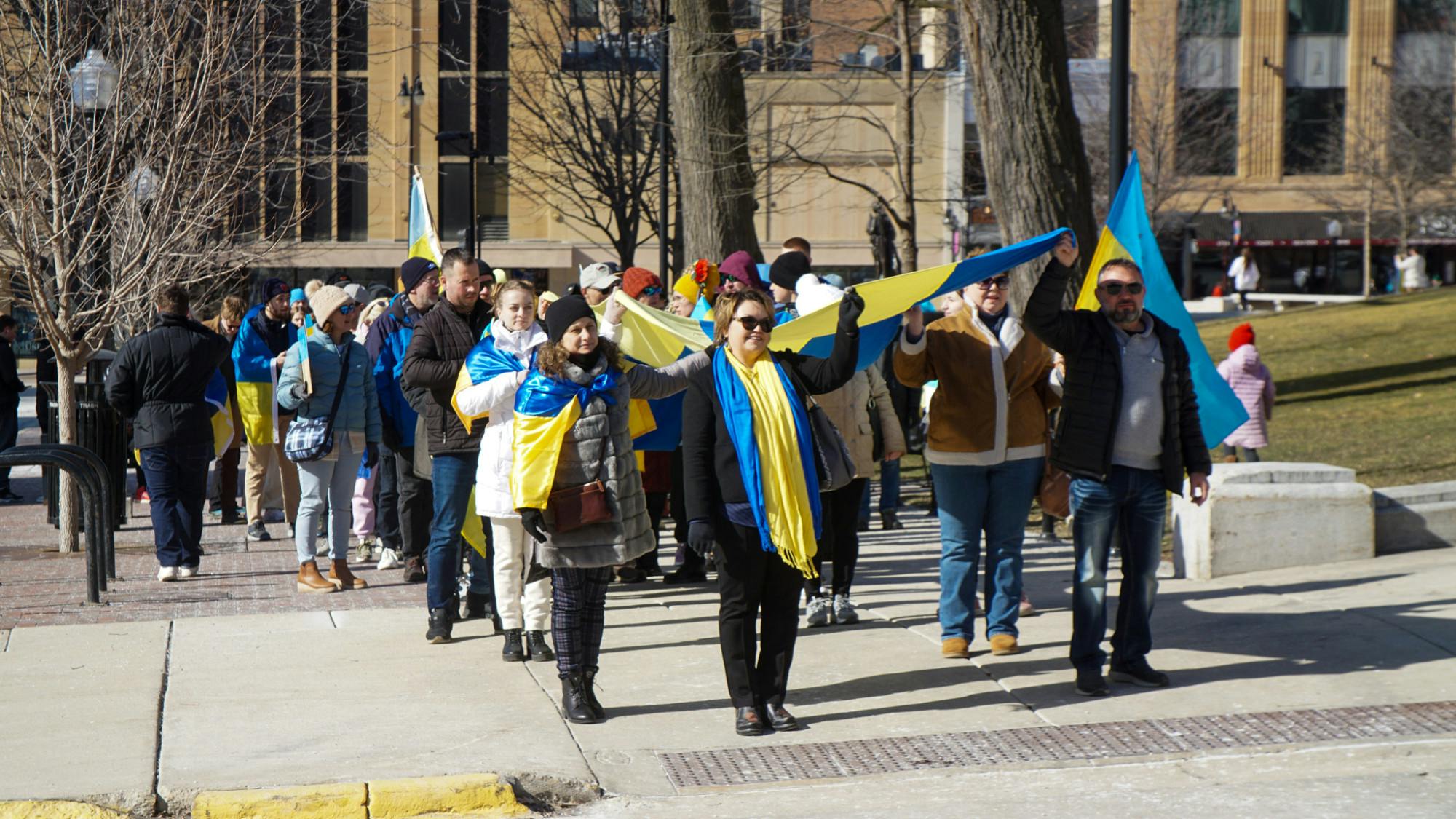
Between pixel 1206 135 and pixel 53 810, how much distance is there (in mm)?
49642

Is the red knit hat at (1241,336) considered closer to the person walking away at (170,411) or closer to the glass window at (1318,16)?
the person walking away at (170,411)

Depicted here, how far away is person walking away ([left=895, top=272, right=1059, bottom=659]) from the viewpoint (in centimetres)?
730

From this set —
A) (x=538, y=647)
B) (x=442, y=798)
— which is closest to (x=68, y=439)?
(x=538, y=647)

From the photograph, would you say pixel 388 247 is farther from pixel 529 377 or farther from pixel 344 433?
pixel 529 377

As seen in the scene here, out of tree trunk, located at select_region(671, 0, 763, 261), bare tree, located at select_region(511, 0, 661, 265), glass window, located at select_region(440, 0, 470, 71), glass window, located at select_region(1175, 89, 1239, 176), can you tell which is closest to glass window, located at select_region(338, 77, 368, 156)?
bare tree, located at select_region(511, 0, 661, 265)

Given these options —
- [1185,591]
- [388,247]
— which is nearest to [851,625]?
[1185,591]

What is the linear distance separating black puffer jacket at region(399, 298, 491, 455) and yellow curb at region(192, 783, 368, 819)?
246cm

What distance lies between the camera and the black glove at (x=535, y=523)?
6371 mm

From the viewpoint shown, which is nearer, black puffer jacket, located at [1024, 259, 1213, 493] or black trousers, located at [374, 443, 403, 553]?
black puffer jacket, located at [1024, 259, 1213, 493]

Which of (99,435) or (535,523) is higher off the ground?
(535,523)

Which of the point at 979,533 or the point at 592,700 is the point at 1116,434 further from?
the point at 592,700

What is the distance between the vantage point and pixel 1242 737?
613 cm

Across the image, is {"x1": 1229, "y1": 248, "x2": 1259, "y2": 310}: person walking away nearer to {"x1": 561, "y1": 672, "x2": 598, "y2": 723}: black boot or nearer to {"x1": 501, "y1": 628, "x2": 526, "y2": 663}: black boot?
{"x1": 501, "y1": 628, "x2": 526, "y2": 663}: black boot

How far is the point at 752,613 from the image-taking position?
20.8 ft
